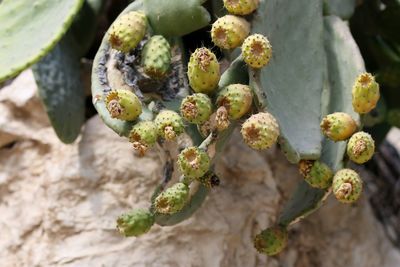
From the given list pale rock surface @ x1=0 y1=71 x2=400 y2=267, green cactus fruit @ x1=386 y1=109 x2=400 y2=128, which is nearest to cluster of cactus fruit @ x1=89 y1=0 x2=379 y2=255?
pale rock surface @ x1=0 y1=71 x2=400 y2=267

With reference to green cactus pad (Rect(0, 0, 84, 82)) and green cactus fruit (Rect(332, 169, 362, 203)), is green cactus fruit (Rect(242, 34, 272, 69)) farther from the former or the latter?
green cactus pad (Rect(0, 0, 84, 82))

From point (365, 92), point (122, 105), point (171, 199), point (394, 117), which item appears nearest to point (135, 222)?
point (171, 199)

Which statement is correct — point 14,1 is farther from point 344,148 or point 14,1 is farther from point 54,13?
point 344,148

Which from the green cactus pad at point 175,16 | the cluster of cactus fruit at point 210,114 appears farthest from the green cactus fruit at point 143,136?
the green cactus pad at point 175,16

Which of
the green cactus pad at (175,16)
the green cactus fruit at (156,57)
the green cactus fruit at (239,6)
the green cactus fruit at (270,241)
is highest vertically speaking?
the green cactus fruit at (239,6)

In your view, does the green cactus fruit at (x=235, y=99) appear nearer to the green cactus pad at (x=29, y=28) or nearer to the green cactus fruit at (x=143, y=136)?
the green cactus fruit at (x=143, y=136)
